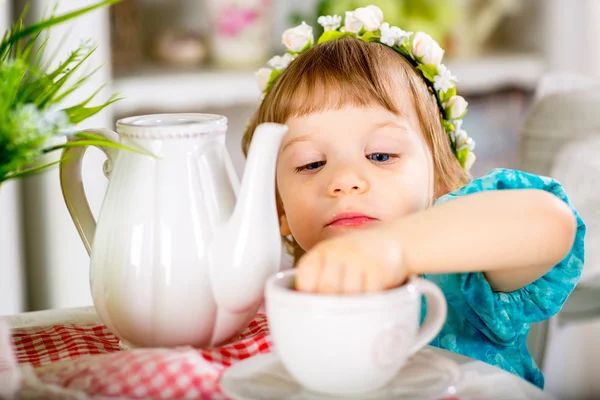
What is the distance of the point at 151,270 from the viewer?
708mm

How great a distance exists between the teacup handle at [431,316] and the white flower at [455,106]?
524 mm

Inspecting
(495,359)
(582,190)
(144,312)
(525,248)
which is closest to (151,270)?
(144,312)

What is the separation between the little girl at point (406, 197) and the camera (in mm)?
662

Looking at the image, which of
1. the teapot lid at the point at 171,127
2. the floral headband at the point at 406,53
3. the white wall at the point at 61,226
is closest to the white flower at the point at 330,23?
the floral headband at the point at 406,53

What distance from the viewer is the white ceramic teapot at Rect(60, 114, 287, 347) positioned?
0.70 metres

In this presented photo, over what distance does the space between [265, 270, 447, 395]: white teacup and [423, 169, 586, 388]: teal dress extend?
264 millimetres

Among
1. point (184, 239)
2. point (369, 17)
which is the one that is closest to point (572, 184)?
point (369, 17)

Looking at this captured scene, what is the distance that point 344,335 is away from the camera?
58 cm

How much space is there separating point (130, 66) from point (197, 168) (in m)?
1.63

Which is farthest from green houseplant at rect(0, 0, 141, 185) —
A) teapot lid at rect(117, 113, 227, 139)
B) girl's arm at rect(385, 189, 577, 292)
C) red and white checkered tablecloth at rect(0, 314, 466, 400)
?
girl's arm at rect(385, 189, 577, 292)

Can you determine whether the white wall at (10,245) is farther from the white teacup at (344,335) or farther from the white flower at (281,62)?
the white teacup at (344,335)

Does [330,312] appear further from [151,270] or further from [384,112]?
[384,112]

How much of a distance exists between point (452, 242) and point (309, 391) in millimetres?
173

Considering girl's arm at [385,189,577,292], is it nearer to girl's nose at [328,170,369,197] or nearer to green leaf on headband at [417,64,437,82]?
girl's nose at [328,170,369,197]
